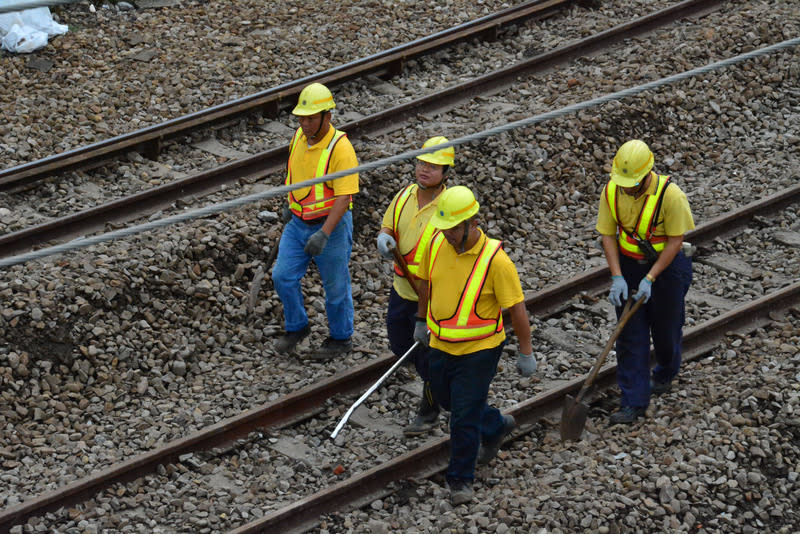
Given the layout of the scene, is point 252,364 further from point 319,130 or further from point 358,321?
point 319,130

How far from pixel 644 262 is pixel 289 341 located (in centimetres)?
278

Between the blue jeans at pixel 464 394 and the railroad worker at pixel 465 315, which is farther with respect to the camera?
the blue jeans at pixel 464 394

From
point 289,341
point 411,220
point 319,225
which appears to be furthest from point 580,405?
point 289,341

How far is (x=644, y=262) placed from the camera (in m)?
7.30

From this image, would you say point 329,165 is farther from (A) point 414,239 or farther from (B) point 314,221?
(A) point 414,239

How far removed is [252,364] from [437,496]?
2.08 metres

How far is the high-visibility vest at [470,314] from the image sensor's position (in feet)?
21.0

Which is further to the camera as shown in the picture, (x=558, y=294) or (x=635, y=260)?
(x=558, y=294)

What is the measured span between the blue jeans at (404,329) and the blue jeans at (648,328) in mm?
1359

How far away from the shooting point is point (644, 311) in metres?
7.45

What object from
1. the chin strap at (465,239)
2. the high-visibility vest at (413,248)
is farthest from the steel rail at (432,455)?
the chin strap at (465,239)

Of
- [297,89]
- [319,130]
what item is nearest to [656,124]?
[297,89]

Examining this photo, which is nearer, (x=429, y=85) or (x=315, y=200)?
(x=315, y=200)

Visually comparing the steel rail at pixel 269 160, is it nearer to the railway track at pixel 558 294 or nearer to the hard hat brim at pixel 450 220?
the railway track at pixel 558 294
